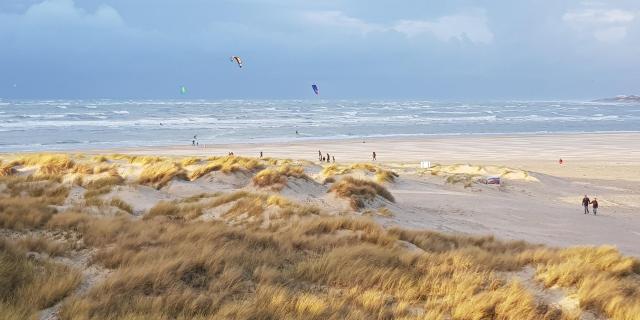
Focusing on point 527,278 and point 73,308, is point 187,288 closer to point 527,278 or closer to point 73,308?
point 73,308

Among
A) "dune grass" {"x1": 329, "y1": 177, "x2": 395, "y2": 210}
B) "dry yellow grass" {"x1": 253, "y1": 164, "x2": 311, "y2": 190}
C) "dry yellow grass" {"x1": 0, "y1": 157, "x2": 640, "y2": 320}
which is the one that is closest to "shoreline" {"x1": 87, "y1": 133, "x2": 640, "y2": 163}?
"dry yellow grass" {"x1": 253, "y1": 164, "x2": 311, "y2": 190}

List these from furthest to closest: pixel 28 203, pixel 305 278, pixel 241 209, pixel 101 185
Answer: pixel 101 185 → pixel 241 209 → pixel 28 203 → pixel 305 278

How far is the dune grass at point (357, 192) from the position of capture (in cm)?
1402

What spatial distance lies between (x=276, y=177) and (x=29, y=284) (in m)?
10.5

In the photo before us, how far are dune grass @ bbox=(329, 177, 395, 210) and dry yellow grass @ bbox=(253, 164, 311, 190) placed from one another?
1451 millimetres

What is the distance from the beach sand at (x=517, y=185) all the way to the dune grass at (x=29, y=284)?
8.25 m

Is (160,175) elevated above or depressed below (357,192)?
above

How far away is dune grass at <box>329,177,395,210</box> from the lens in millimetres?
14016

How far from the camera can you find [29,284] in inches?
217

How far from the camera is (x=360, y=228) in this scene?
9.42m

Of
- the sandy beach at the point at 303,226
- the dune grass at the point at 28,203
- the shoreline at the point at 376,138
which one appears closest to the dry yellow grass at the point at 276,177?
the sandy beach at the point at 303,226

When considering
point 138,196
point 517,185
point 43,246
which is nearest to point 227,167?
point 138,196

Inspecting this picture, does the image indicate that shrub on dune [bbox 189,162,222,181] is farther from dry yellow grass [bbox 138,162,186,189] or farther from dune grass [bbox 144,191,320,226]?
dune grass [bbox 144,191,320,226]

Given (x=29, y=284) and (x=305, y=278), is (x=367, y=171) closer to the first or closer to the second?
(x=305, y=278)
